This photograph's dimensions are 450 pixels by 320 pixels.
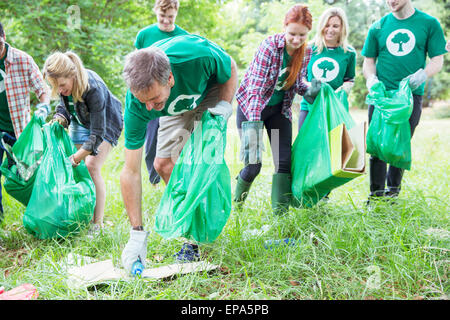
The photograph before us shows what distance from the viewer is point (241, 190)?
262 cm

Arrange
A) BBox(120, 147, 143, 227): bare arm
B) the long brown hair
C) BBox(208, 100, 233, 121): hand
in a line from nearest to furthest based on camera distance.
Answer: BBox(120, 147, 143, 227): bare arm
BBox(208, 100, 233, 121): hand
the long brown hair

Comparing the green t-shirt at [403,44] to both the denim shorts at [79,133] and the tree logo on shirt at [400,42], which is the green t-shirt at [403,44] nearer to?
the tree logo on shirt at [400,42]

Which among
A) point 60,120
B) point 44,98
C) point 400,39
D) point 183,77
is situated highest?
point 400,39

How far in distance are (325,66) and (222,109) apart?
3.72 ft

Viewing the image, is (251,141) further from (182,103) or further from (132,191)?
(132,191)

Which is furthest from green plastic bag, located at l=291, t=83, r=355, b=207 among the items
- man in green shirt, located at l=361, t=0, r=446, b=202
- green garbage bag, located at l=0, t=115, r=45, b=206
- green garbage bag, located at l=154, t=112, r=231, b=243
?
green garbage bag, located at l=0, t=115, r=45, b=206

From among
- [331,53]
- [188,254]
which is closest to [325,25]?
[331,53]

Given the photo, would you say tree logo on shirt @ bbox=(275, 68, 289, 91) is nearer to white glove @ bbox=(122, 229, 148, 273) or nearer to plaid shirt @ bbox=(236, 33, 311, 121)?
plaid shirt @ bbox=(236, 33, 311, 121)

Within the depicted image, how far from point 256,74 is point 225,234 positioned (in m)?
0.97

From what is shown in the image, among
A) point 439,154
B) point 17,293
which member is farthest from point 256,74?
point 439,154

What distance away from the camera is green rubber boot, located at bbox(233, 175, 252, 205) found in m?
2.59

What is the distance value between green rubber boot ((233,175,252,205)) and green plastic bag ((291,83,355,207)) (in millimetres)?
354

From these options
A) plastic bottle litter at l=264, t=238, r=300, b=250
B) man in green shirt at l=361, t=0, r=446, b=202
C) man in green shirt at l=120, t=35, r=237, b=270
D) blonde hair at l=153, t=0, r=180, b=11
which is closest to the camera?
man in green shirt at l=120, t=35, r=237, b=270

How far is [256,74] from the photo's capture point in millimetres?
2264
